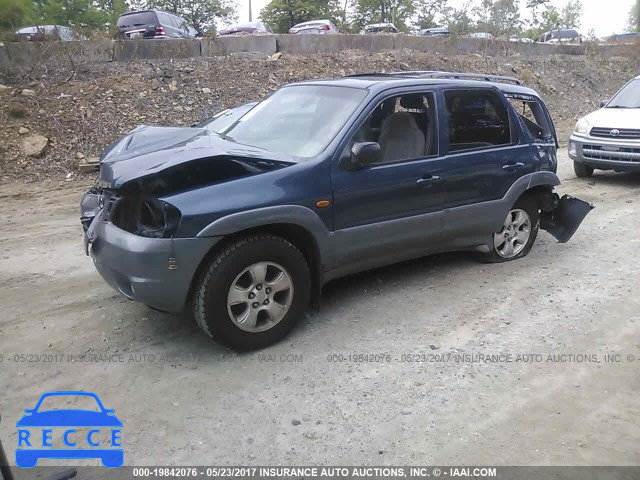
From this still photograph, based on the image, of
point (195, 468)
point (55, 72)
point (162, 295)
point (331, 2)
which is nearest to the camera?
point (195, 468)

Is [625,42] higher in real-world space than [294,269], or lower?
higher

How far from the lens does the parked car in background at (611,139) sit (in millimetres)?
8781

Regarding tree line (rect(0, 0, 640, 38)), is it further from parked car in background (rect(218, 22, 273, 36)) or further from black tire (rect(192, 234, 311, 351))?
black tire (rect(192, 234, 311, 351))

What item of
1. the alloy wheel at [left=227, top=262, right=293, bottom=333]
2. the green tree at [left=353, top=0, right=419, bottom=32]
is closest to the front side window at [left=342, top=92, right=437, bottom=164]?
the alloy wheel at [left=227, top=262, right=293, bottom=333]

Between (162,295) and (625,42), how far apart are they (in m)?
27.9

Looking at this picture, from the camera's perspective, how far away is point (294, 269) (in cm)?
392

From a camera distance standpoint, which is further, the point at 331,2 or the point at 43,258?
the point at 331,2

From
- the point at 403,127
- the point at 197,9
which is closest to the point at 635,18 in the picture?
the point at 197,9

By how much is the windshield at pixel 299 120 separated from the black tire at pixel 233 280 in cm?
79

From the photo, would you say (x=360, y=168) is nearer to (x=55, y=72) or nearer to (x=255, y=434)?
(x=255, y=434)

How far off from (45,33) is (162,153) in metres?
9.85

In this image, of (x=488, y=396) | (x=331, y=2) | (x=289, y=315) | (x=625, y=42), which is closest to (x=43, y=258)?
(x=289, y=315)

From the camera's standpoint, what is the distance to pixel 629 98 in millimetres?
9867

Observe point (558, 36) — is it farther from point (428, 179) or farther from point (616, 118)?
point (428, 179)
